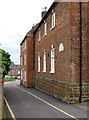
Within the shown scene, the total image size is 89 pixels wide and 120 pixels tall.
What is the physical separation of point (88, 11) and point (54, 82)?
6.77 meters

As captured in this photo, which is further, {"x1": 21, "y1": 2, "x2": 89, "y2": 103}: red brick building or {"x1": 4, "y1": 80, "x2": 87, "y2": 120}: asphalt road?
{"x1": 21, "y1": 2, "x2": 89, "y2": 103}: red brick building

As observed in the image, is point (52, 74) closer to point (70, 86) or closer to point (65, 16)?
point (70, 86)

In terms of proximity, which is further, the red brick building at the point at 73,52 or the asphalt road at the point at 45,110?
the red brick building at the point at 73,52

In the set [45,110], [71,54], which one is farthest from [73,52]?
[45,110]

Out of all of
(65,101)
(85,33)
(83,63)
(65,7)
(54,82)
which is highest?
(65,7)

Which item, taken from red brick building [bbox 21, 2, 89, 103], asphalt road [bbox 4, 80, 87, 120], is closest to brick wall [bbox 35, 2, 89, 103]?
red brick building [bbox 21, 2, 89, 103]

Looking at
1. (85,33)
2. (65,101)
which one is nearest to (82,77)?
(65,101)

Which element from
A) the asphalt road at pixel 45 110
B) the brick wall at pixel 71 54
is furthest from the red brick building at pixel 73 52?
the asphalt road at pixel 45 110

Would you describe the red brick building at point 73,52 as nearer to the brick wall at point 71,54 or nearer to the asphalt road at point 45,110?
the brick wall at point 71,54

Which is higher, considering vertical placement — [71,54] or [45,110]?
[71,54]

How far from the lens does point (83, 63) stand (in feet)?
41.5

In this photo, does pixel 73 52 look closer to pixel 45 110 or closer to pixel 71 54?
pixel 71 54

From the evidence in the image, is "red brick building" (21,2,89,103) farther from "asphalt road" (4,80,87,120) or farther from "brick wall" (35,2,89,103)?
"asphalt road" (4,80,87,120)

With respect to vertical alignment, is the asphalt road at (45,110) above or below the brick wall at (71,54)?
below
